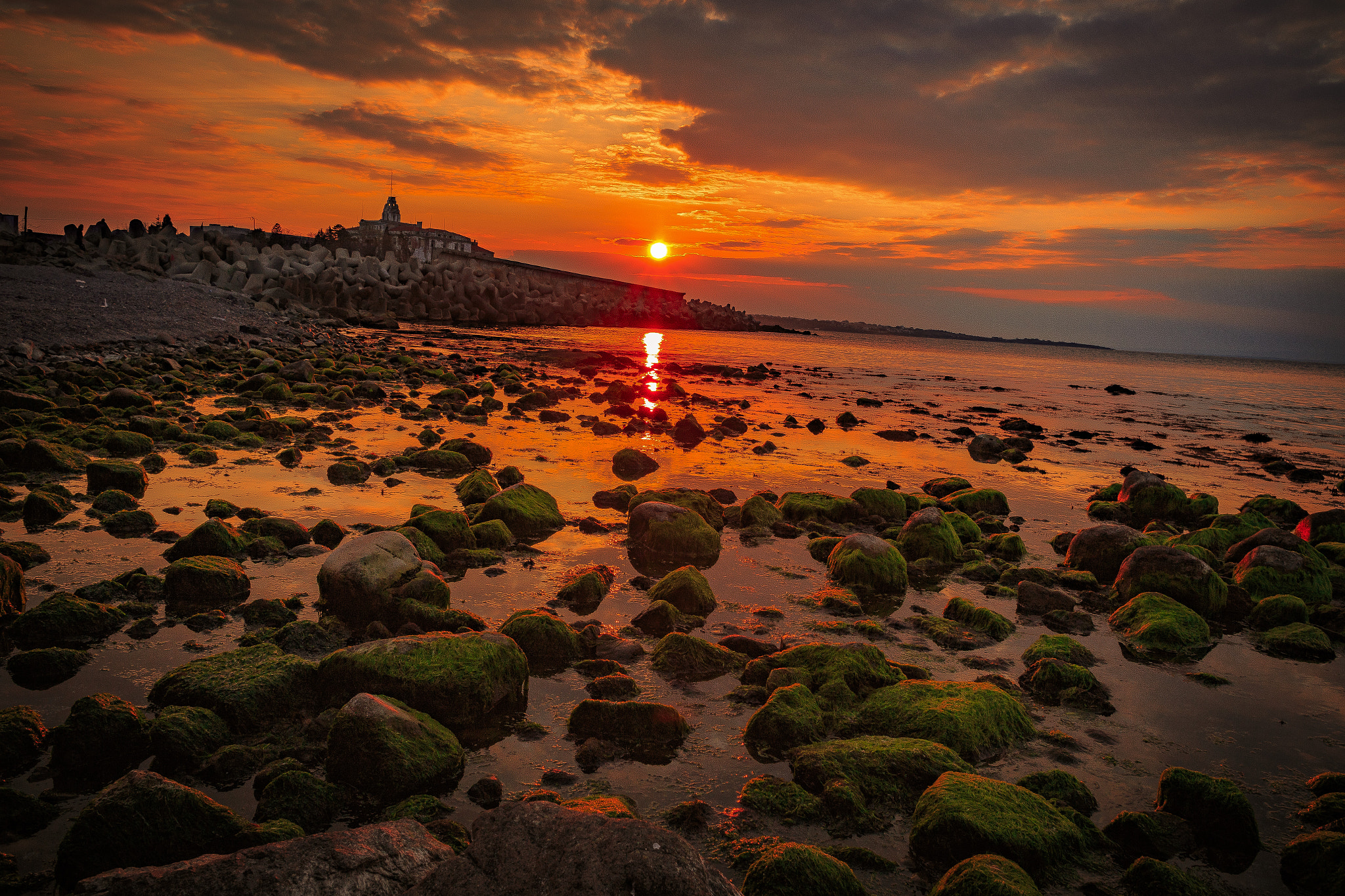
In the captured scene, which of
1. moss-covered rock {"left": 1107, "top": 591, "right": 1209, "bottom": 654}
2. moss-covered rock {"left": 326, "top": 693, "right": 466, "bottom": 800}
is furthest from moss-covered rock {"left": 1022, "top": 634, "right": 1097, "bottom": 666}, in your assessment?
moss-covered rock {"left": 326, "top": 693, "right": 466, "bottom": 800}

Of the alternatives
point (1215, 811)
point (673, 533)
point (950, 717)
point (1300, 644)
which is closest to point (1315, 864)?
point (1215, 811)

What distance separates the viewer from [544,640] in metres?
6.38

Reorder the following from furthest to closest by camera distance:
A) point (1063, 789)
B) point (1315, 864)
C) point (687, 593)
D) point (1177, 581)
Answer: point (1177, 581) < point (687, 593) < point (1063, 789) < point (1315, 864)

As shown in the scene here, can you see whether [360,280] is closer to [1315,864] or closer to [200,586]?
[200,586]

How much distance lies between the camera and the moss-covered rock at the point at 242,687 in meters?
5.10

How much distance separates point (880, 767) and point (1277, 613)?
641cm

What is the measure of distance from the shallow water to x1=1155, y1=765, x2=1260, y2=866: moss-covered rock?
0.49ft

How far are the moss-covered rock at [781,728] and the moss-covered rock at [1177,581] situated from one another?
208 inches

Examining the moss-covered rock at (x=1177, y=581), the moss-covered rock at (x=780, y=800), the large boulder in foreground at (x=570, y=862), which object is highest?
the moss-covered rock at (x=1177, y=581)

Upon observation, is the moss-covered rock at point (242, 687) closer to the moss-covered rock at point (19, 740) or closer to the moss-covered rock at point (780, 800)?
the moss-covered rock at point (19, 740)

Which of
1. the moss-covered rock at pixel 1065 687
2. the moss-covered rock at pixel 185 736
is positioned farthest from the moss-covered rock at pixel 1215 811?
the moss-covered rock at pixel 185 736

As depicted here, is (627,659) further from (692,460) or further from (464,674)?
(692,460)

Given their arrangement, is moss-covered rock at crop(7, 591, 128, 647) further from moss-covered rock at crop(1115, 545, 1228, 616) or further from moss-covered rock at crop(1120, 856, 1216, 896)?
moss-covered rock at crop(1115, 545, 1228, 616)

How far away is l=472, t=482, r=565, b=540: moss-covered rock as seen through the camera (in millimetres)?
9578
